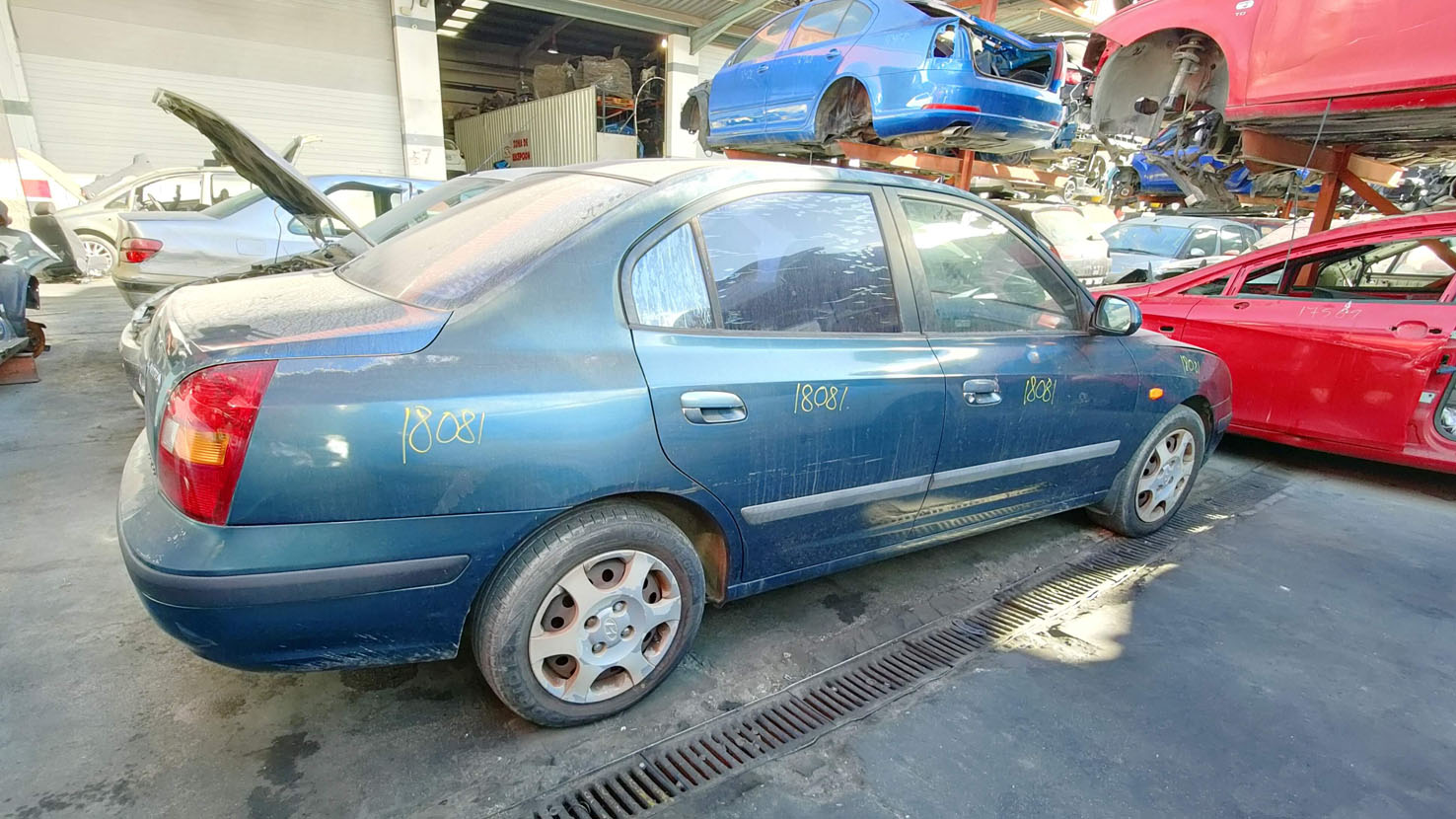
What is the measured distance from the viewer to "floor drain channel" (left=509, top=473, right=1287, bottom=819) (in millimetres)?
1736

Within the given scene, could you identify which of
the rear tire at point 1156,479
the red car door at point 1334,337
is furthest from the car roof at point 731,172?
the red car door at point 1334,337

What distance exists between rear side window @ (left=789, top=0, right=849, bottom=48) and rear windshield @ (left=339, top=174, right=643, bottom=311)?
503cm

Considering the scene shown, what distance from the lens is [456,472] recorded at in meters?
1.58

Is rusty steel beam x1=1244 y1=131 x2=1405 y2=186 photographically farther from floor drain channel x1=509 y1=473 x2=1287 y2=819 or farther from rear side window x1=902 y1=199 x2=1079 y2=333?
floor drain channel x1=509 y1=473 x2=1287 y2=819

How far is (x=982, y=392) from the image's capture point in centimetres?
244

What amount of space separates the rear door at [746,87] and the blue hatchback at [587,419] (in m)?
5.00

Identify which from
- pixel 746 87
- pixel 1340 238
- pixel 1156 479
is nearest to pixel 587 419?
pixel 1156 479

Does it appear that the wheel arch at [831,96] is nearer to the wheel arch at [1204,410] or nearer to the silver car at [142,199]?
the wheel arch at [1204,410]

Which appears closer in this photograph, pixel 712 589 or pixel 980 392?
pixel 712 589

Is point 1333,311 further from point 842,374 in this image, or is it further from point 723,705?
point 723,705

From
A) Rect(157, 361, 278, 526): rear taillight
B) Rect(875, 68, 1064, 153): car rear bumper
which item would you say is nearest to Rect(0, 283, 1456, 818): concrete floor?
Rect(157, 361, 278, 526): rear taillight

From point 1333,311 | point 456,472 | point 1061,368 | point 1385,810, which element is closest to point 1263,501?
point 1333,311

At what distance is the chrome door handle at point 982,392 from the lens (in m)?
2.40

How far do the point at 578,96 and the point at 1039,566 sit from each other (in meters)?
14.7
